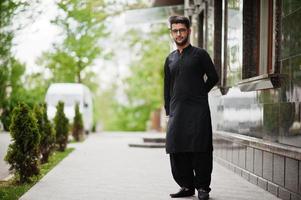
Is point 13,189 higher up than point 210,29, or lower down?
lower down

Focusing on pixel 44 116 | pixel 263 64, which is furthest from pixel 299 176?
pixel 44 116

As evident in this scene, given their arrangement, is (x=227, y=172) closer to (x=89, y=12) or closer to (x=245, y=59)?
(x=245, y=59)

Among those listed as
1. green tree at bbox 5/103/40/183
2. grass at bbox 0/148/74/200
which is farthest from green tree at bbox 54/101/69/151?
green tree at bbox 5/103/40/183

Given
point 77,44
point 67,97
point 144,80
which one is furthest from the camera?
point 144,80

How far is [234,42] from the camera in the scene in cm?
978

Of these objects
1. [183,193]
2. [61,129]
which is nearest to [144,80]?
[61,129]

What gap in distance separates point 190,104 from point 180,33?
801 millimetres

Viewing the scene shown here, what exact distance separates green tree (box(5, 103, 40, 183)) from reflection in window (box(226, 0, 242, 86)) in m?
3.52

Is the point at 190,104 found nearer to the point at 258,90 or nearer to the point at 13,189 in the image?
the point at 258,90

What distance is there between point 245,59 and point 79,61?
19.7 meters

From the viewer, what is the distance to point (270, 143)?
22.4 ft

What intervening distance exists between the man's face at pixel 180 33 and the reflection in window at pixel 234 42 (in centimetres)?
296

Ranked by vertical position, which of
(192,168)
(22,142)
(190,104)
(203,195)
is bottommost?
(203,195)

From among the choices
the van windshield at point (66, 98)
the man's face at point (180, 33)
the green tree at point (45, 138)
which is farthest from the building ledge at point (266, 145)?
the van windshield at point (66, 98)
